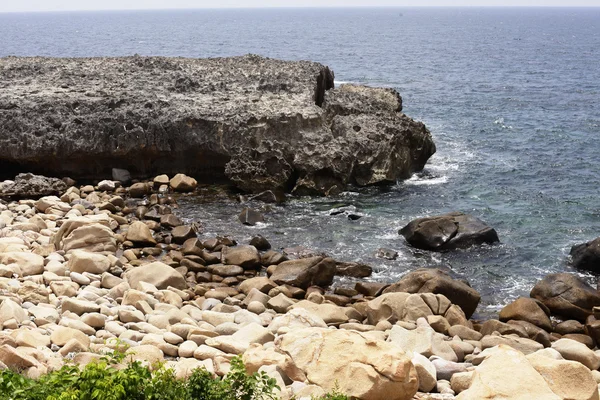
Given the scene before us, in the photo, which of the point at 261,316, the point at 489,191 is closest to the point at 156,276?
the point at 261,316

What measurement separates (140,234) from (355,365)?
14022 millimetres

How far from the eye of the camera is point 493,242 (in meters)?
27.0

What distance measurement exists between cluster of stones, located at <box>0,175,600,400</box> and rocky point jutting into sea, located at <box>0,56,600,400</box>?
0.16ft

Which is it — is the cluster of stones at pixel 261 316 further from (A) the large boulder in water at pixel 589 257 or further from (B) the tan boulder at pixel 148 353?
(A) the large boulder in water at pixel 589 257

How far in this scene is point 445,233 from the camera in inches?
1045

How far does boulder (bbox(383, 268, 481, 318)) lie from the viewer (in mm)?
21312

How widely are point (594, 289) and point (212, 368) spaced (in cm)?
1388

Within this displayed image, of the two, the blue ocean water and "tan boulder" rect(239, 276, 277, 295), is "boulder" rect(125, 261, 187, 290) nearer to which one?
"tan boulder" rect(239, 276, 277, 295)

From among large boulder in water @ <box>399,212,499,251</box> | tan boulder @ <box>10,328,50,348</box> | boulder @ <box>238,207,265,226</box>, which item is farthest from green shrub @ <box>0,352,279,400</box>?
boulder @ <box>238,207,265,226</box>

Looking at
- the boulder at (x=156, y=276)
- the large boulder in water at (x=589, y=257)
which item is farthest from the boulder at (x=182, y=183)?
the large boulder in water at (x=589, y=257)

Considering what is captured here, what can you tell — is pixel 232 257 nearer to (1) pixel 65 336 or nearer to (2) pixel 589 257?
(1) pixel 65 336

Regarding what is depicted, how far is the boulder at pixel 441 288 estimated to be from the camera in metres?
21.3

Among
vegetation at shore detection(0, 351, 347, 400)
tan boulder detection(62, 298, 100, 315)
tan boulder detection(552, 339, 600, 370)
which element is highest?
vegetation at shore detection(0, 351, 347, 400)

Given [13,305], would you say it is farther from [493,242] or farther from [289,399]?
[493,242]
